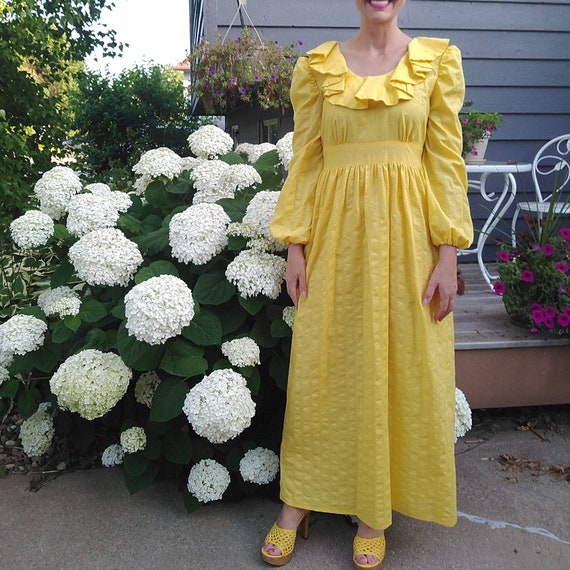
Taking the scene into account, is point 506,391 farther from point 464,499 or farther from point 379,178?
point 379,178

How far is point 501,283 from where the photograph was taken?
8.22 ft

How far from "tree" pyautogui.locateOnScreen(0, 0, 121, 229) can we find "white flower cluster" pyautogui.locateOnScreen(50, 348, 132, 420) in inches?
54.2

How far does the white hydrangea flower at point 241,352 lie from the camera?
1725 mm

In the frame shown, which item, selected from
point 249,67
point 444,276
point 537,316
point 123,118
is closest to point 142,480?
point 444,276

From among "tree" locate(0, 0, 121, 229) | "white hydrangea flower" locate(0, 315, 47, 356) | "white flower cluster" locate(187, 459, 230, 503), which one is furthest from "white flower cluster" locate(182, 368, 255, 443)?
"tree" locate(0, 0, 121, 229)

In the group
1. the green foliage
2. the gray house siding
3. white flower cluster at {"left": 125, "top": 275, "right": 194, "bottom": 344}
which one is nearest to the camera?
white flower cluster at {"left": 125, "top": 275, "right": 194, "bottom": 344}

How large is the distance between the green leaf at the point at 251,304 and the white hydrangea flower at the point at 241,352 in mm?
87

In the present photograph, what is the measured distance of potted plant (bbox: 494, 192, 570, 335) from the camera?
2.32 m

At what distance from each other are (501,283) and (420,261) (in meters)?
1.12

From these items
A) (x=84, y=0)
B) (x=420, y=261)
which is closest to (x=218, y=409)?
(x=420, y=261)

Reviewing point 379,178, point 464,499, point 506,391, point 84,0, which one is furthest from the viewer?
point 84,0

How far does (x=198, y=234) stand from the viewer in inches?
70.6

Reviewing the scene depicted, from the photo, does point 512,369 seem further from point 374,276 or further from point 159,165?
point 159,165

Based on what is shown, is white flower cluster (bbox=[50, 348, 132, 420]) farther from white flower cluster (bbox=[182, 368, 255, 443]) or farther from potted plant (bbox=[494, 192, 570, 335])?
potted plant (bbox=[494, 192, 570, 335])
